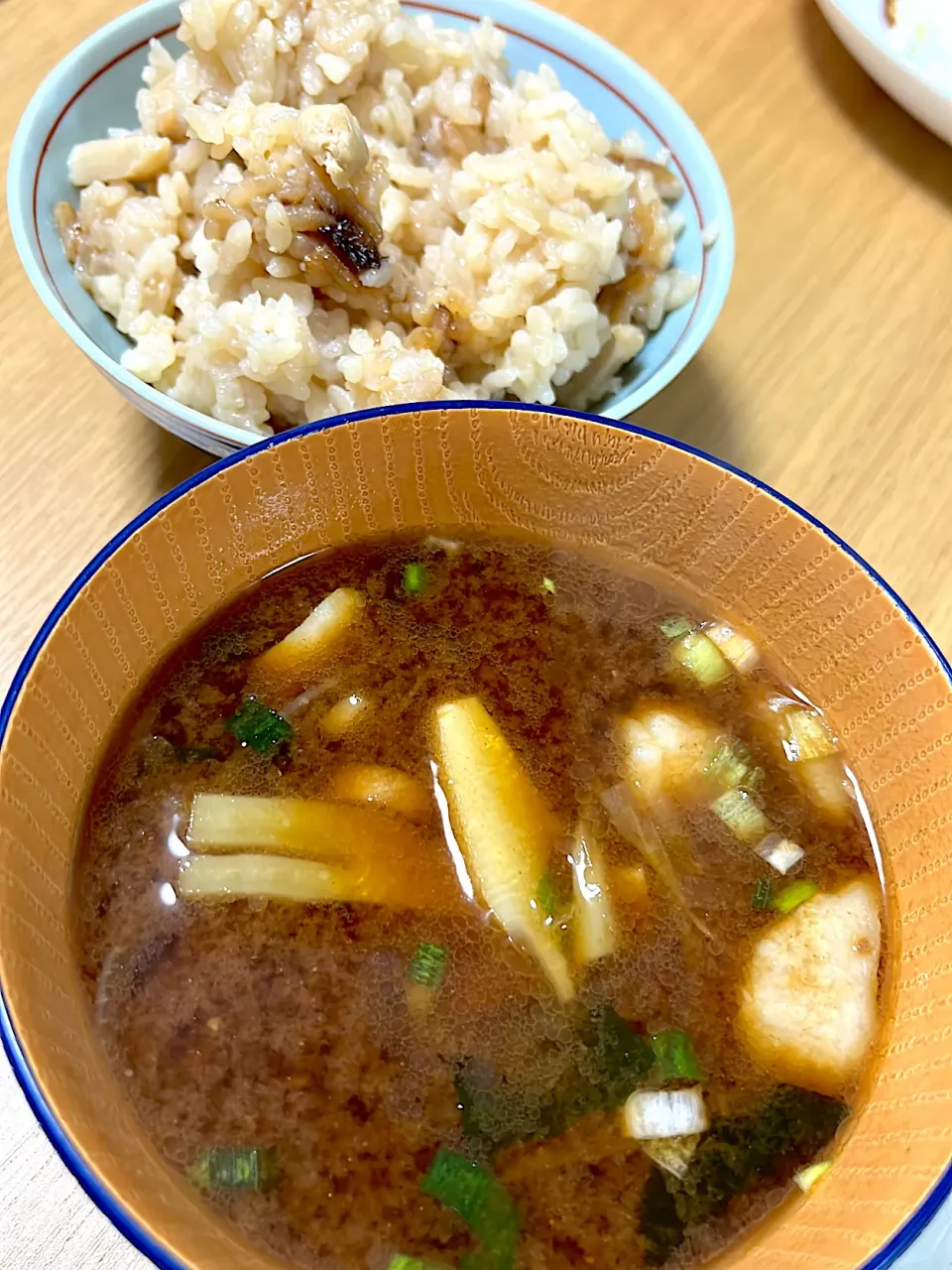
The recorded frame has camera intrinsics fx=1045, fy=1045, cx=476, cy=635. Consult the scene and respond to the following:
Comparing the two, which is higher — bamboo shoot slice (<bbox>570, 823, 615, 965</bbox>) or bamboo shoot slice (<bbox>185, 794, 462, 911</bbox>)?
bamboo shoot slice (<bbox>570, 823, 615, 965</bbox>)

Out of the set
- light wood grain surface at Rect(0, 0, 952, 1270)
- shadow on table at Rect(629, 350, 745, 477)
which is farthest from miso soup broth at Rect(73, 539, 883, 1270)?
shadow on table at Rect(629, 350, 745, 477)

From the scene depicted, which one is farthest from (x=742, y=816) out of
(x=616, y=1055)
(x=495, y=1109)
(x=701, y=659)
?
(x=495, y=1109)

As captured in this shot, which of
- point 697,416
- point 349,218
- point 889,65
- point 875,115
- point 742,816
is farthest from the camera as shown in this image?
point 875,115

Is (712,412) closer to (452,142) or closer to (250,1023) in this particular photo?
(452,142)

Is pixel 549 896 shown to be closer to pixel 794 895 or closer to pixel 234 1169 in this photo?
pixel 794 895

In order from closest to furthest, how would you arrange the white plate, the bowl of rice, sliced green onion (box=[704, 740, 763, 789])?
sliced green onion (box=[704, 740, 763, 789])
the bowl of rice
the white plate

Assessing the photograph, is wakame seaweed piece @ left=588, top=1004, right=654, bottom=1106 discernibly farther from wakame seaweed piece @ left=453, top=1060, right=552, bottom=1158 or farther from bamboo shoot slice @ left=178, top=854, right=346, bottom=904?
bamboo shoot slice @ left=178, top=854, right=346, bottom=904
